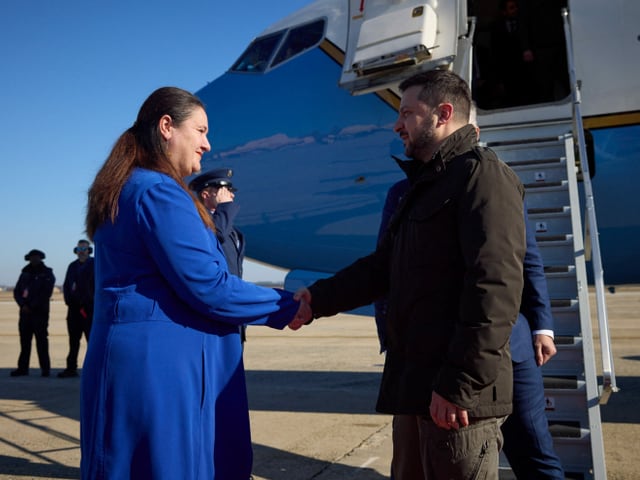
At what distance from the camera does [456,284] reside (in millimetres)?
2168

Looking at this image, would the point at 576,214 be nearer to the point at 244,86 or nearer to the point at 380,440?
the point at 380,440

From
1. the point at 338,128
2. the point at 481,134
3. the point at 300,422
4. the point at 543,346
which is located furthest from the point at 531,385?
the point at 338,128

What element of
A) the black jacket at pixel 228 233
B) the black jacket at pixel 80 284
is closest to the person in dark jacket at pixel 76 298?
the black jacket at pixel 80 284

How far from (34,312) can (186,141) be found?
9757 millimetres

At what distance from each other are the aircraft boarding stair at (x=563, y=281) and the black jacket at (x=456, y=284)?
2272 millimetres

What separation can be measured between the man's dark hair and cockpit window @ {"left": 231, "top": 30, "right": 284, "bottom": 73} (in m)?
5.58

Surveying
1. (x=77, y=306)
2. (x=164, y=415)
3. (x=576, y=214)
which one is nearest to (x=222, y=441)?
(x=164, y=415)

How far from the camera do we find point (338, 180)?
6812 mm

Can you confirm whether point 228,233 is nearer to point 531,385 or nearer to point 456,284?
point 531,385

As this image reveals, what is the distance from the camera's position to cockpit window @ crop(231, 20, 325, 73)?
24.5 feet

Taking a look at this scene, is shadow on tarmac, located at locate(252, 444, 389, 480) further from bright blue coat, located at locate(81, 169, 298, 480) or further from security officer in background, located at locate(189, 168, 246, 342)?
bright blue coat, located at locate(81, 169, 298, 480)

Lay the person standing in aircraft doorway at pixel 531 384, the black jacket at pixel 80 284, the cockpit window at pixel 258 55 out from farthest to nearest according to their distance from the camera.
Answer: the black jacket at pixel 80 284, the cockpit window at pixel 258 55, the person standing in aircraft doorway at pixel 531 384

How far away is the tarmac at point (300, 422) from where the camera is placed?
4.89 meters

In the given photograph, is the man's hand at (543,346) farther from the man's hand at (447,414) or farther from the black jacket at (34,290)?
the black jacket at (34,290)
